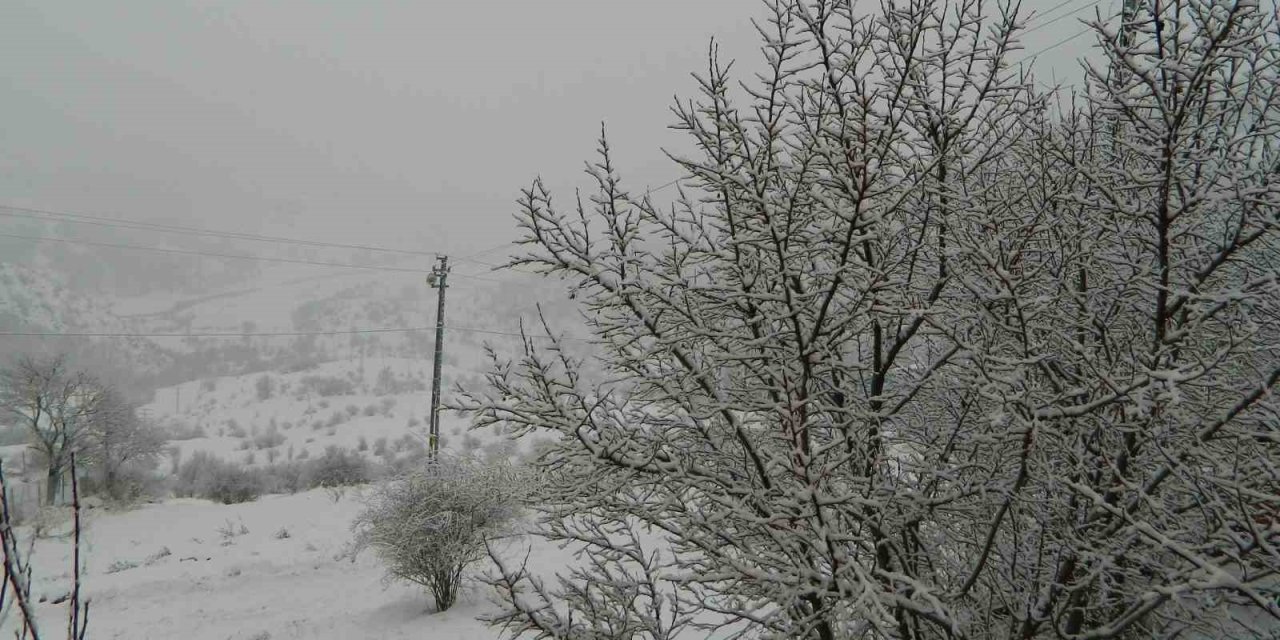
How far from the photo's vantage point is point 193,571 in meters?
13.6

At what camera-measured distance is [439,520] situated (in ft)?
31.7

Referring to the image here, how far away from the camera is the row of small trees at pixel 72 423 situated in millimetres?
20469

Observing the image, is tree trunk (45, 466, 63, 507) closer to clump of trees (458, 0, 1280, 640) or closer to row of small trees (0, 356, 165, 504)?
row of small trees (0, 356, 165, 504)

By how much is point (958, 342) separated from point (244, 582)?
50.4 feet

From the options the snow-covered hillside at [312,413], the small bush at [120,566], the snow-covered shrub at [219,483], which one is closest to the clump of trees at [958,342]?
the small bush at [120,566]

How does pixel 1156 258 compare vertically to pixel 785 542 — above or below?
above

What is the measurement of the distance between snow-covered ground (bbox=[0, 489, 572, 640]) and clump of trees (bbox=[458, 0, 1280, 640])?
679 cm

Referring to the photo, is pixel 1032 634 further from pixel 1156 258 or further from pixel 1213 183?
pixel 1213 183

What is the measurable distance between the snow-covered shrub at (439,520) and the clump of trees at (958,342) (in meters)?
7.21

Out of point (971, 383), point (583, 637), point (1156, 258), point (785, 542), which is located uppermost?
point (1156, 258)

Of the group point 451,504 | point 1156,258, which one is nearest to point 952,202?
point 1156,258

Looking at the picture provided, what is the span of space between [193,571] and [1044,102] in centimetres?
1728

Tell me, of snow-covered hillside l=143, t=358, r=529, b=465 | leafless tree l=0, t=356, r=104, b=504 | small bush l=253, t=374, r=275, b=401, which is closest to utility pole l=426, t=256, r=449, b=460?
snow-covered hillside l=143, t=358, r=529, b=465

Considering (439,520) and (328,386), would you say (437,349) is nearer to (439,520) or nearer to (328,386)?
(439,520)
